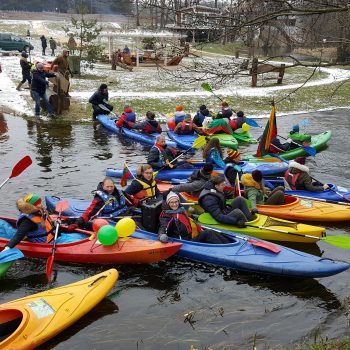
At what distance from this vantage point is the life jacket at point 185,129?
13.7 meters

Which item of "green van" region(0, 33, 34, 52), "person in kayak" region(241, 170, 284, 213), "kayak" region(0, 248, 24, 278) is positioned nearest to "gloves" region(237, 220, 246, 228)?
"person in kayak" region(241, 170, 284, 213)

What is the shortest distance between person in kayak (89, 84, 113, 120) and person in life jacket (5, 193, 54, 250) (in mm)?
9177

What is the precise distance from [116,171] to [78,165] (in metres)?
1.45

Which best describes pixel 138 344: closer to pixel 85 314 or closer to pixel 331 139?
pixel 85 314

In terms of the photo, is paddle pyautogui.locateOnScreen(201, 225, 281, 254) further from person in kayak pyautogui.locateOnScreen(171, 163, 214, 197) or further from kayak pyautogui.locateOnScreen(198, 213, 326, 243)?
person in kayak pyautogui.locateOnScreen(171, 163, 214, 197)

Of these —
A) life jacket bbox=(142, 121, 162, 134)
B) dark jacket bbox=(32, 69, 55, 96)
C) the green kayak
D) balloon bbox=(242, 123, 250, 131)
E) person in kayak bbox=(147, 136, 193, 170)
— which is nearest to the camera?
person in kayak bbox=(147, 136, 193, 170)

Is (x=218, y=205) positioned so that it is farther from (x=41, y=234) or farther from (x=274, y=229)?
(x=41, y=234)

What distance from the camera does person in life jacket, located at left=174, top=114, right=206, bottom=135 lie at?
13.7 m

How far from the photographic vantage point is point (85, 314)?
18.5 ft

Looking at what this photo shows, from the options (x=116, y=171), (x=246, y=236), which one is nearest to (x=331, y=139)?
(x=116, y=171)

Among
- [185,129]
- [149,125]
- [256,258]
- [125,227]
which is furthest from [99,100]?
[256,258]

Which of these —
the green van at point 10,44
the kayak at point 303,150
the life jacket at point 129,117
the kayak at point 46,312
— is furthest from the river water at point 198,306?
the green van at point 10,44

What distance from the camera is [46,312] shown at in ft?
17.3

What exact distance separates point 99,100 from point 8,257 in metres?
10.0
